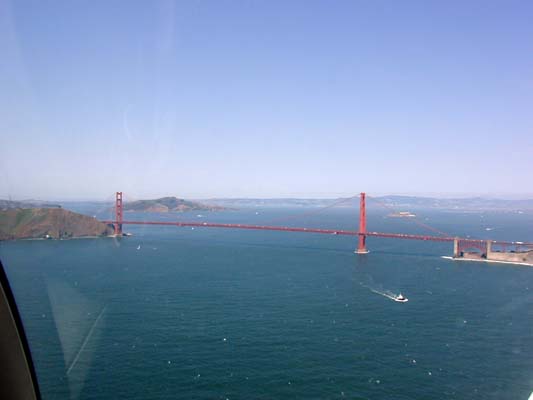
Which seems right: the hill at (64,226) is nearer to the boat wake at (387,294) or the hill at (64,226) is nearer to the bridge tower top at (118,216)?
the bridge tower top at (118,216)

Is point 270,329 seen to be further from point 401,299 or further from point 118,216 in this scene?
point 118,216

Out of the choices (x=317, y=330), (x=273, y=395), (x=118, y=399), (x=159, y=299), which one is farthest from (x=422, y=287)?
(x=118, y=399)

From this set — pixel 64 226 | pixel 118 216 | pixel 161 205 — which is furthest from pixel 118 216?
pixel 161 205

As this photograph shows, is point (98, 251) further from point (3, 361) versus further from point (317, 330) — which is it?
point (3, 361)

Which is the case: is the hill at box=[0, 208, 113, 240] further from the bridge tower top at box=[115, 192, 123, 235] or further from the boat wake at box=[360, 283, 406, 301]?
the boat wake at box=[360, 283, 406, 301]

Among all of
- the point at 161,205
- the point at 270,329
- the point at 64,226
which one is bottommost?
the point at 270,329

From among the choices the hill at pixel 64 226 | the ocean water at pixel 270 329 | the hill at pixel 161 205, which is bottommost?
the ocean water at pixel 270 329

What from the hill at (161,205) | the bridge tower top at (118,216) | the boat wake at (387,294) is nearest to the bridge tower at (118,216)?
the bridge tower top at (118,216)

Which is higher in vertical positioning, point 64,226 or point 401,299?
point 64,226
